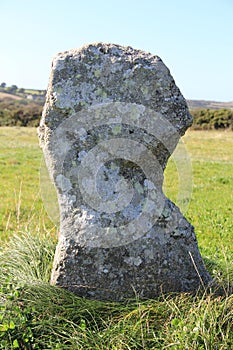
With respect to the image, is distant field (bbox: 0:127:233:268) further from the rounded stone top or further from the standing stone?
the rounded stone top

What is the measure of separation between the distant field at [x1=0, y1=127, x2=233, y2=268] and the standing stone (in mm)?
713

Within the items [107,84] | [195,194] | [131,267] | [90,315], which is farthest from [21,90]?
[90,315]

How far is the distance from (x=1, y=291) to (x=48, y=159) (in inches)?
56.7

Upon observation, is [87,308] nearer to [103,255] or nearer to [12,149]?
[103,255]

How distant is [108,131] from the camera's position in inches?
196

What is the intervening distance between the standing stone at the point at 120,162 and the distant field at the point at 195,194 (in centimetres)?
71

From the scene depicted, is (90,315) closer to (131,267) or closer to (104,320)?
(104,320)

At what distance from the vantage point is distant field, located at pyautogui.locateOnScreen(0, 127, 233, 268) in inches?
325

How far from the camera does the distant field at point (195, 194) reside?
27.1ft

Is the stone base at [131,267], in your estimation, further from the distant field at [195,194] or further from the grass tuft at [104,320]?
the distant field at [195,194]

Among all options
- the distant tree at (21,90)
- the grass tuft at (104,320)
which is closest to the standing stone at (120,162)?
the grass tuft at (104,320)

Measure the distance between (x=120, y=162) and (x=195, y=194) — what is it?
28.5 feet

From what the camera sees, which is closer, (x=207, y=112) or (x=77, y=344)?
(x=77, y=344)

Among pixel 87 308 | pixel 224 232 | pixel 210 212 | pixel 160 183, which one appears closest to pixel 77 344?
pixel 87 308
